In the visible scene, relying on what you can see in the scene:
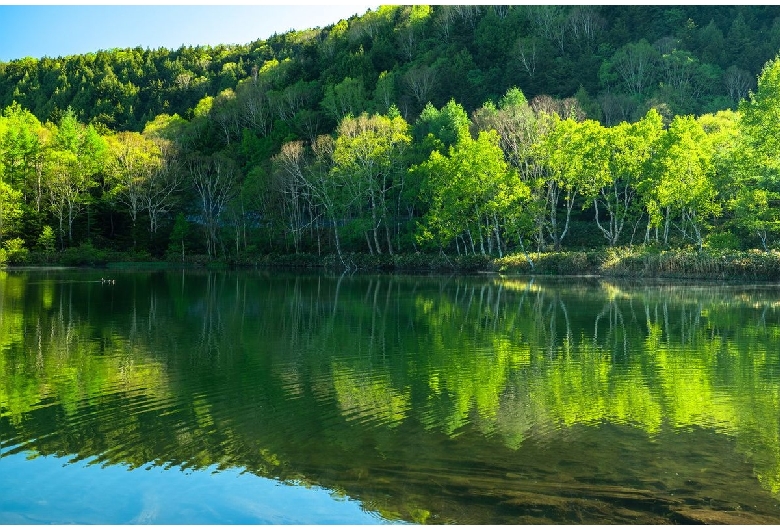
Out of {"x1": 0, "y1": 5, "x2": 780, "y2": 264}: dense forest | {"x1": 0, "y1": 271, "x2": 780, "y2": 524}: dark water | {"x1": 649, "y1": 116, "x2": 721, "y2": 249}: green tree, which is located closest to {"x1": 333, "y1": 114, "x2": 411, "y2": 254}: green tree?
{"x1": 0, "y1": 5, "x2": 780, "y2": 264}: dense forest

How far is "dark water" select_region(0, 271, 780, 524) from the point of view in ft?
29.2

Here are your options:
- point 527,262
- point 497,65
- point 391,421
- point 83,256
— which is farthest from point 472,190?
point 497,65

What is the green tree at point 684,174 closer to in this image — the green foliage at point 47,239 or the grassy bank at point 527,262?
the grassy bank at point 527,262

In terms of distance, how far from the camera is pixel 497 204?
59312mm

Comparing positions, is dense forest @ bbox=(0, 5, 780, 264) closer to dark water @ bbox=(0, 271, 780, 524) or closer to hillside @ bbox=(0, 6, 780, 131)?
hillside @ bbox=(0, 6, 780, 131)

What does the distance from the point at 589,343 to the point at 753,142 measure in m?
33.7

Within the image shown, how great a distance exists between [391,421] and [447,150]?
61.0 metres

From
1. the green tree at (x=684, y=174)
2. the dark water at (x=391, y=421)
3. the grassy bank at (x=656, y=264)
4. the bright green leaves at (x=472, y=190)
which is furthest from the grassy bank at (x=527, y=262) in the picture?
the dark water at (x=391, y=421)

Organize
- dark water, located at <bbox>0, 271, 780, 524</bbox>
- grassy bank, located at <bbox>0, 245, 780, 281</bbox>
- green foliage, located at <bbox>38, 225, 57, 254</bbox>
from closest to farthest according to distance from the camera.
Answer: dark water, located at <bbox>0, 271, 780, 524</bbox>, grassy bank, located at <bbox>0, 245, 780, 281</bbox>, green foliage, located at <bbox>38, 225, 57, 254</bbox>

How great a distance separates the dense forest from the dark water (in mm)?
31745

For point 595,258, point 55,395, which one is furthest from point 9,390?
point 595,258

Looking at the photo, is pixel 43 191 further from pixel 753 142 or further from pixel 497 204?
pixel 753 142

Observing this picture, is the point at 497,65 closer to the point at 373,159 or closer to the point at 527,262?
the point at 373,159

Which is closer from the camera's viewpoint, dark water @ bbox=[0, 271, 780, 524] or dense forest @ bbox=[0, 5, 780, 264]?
dark water @ bbox=[0, 271, 780, 524]
